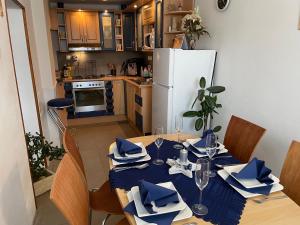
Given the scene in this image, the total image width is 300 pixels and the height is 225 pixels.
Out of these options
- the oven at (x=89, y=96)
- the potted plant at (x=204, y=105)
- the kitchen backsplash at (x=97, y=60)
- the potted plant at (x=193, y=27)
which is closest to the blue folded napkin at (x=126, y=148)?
the potted plant at (x=204, y=105)

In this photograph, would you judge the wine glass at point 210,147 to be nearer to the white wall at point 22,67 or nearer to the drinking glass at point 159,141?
the drinking glass at point 159,141

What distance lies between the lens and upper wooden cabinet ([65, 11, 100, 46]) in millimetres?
4445

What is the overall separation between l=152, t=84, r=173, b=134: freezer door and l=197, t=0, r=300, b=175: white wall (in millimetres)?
658

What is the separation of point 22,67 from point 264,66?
249 cm

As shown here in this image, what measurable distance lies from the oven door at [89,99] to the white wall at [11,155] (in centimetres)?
272

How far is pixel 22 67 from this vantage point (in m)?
2.40

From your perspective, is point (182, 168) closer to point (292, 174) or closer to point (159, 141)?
point (159, 141)

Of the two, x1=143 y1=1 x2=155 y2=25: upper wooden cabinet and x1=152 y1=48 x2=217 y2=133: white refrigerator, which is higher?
x1=143 y1=1 x2=155 y2=25: upper wooden cabinet

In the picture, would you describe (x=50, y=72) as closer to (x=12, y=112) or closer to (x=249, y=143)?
(x=12, y=112)

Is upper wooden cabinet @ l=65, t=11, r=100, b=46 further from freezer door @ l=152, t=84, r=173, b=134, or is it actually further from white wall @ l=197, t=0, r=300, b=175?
white wall @ l=197, t=0, r=300, b=175

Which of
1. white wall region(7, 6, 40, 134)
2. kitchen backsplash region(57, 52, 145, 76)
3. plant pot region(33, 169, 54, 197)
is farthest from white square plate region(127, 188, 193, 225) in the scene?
kitchen backsplash region(57, 52, 145, 76)

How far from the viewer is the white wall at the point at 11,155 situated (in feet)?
4.32

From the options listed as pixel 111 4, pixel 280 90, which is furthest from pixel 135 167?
pixel 111 4

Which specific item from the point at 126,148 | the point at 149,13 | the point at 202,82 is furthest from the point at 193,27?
the point at 126,148
